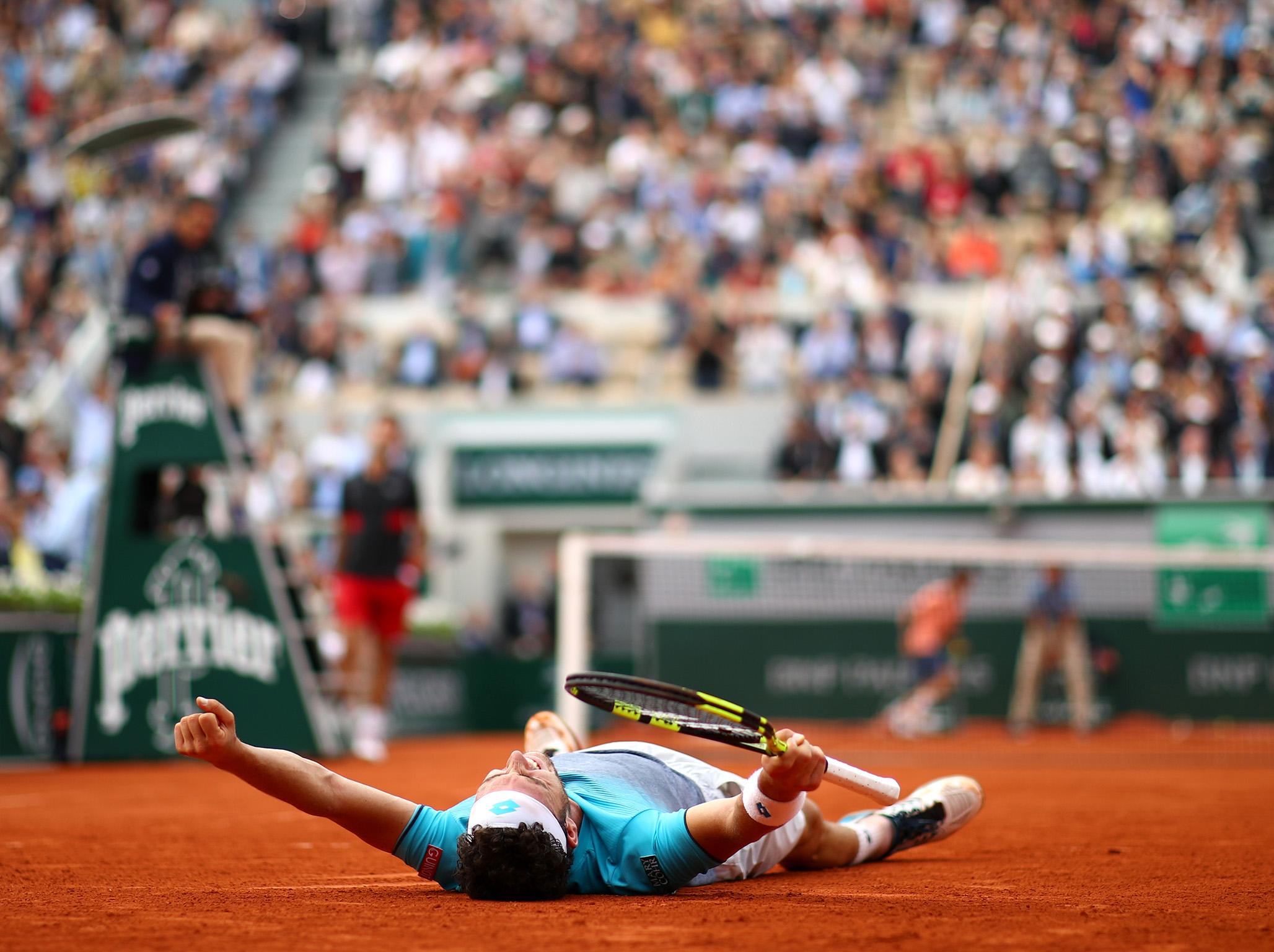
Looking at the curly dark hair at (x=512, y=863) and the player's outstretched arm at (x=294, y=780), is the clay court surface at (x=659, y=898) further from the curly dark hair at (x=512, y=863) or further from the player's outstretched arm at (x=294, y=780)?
the player's outstretched arm at (x=294, y=780)

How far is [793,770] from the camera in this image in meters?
4.23

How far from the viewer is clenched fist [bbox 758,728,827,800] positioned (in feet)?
13.9

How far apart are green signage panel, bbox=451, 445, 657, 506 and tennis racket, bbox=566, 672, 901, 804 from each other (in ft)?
45.0

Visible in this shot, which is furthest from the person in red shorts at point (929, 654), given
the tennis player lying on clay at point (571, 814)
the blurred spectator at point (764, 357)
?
the tennis player lying on clay at point (571, 814)

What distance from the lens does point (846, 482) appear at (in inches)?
679

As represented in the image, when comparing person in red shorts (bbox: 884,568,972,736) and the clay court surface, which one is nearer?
the clay court surface

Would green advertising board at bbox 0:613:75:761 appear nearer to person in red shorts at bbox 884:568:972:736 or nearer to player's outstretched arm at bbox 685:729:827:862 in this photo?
person in red shorts at bbox 884:568:972:736

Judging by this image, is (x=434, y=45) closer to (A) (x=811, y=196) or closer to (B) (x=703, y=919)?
(A) (x=811, y=196)

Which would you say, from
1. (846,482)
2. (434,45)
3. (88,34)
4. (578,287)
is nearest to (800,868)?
(846,482)

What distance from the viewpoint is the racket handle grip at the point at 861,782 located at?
4.55 m

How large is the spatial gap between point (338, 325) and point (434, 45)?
6471mm

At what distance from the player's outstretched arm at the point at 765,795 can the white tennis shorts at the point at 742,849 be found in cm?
50

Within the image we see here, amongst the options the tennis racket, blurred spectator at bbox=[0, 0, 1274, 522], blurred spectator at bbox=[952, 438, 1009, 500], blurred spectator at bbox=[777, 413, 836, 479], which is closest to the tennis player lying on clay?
the tennis racket

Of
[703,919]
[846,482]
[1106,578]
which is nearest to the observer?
[703,919]
